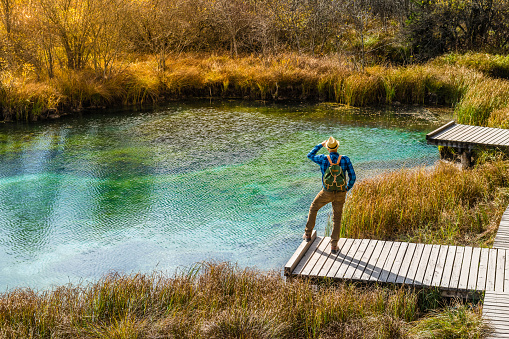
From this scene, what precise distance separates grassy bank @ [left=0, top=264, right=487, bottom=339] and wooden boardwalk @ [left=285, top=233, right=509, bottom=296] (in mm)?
190

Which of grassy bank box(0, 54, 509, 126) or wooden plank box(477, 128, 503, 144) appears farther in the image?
grassy bank box(0, 54, 509, 126)

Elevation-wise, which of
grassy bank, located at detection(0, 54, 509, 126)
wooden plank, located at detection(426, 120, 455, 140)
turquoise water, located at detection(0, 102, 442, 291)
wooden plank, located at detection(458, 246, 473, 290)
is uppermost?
grassy bank, located at detection(0, 54, 509, 126)

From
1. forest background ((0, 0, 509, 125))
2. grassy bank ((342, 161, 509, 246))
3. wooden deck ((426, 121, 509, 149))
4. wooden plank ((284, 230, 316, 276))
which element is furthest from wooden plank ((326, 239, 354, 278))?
forest background ((0, 0, 509, 125))

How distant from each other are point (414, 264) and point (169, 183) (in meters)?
5.91

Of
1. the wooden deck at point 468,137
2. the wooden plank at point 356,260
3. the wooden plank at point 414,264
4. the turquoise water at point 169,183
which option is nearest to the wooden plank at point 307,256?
the wooden plank at point 356,260

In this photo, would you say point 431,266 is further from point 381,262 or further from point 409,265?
point 381,262

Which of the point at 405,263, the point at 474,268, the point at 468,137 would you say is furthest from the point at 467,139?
the point at 405,263

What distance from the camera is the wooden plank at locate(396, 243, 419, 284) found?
16.0 feet

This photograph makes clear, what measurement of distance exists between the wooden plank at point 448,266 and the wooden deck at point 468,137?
432cm

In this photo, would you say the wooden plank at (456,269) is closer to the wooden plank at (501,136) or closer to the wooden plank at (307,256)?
the wooden plank at (307,256)

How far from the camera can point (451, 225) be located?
260 inches

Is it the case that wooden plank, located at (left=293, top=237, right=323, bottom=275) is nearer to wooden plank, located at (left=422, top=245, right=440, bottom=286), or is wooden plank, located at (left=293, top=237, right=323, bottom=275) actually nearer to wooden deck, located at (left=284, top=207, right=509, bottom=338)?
wooden deck, located at (left=284, top=207, right=509, bottom=338)

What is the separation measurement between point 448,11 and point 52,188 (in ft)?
67.3

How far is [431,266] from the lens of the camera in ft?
16.6
